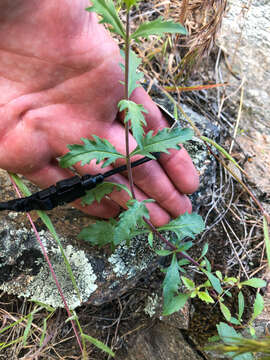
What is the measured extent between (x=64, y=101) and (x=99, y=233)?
80 centimetres

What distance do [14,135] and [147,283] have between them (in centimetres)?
123

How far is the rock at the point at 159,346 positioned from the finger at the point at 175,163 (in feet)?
3.03

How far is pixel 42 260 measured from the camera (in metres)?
1.99

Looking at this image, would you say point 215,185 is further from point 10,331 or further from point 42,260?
point 10,331

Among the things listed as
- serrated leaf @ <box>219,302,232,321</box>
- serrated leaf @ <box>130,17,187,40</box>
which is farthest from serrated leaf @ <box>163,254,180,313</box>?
serrated leaf @ <box>130,17,187,40</box>

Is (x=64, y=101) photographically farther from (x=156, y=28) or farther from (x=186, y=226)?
(x=186, y=226)

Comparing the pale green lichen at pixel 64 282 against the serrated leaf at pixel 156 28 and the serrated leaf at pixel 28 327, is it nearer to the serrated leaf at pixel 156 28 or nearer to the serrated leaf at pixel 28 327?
the serrated leaf at pixel 28 327

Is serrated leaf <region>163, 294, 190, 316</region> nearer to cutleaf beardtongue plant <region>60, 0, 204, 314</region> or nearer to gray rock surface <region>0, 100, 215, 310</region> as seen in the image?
cutleaf beardtongue plant <region>60, 0, 204, 314</region>

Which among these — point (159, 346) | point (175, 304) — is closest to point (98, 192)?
point (175, 304)

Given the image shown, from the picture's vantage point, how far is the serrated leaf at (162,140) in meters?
1.55

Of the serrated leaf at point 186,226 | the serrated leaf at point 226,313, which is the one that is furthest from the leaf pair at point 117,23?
the serrated leaf at point 226,313

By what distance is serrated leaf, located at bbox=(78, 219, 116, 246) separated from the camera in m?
1.85

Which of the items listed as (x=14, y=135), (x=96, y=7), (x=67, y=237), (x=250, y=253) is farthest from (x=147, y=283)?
(x=96, y=7)

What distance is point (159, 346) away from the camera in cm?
209
